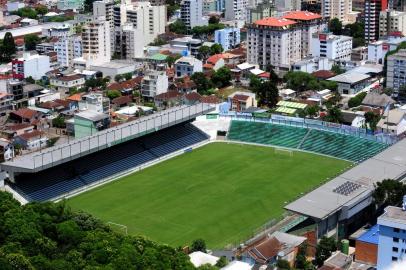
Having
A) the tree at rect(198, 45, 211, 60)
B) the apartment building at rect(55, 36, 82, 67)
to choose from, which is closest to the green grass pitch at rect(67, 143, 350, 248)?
the tree at rect(198, 45, 211, 60)

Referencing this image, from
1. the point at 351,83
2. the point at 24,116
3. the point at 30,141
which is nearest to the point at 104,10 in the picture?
the point at 24,116

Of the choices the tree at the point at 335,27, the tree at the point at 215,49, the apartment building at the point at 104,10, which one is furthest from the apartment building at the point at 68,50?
the tree at the point at 335,27

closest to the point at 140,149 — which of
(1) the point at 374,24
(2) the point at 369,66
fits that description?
(2) the point at 369,66

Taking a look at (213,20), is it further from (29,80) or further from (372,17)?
(29,80)

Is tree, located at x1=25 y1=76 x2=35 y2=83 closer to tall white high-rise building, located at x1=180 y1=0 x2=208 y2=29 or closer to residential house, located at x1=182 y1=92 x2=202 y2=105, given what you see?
residential house, located at x1=182 y1=92 x2=202 y2=105

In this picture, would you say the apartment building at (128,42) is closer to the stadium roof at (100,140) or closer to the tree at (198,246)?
the stadium roof at (100,140)

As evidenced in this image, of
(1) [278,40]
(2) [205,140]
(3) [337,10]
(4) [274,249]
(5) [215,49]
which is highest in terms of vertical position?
(3) [337,10]

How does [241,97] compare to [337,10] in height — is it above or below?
below
